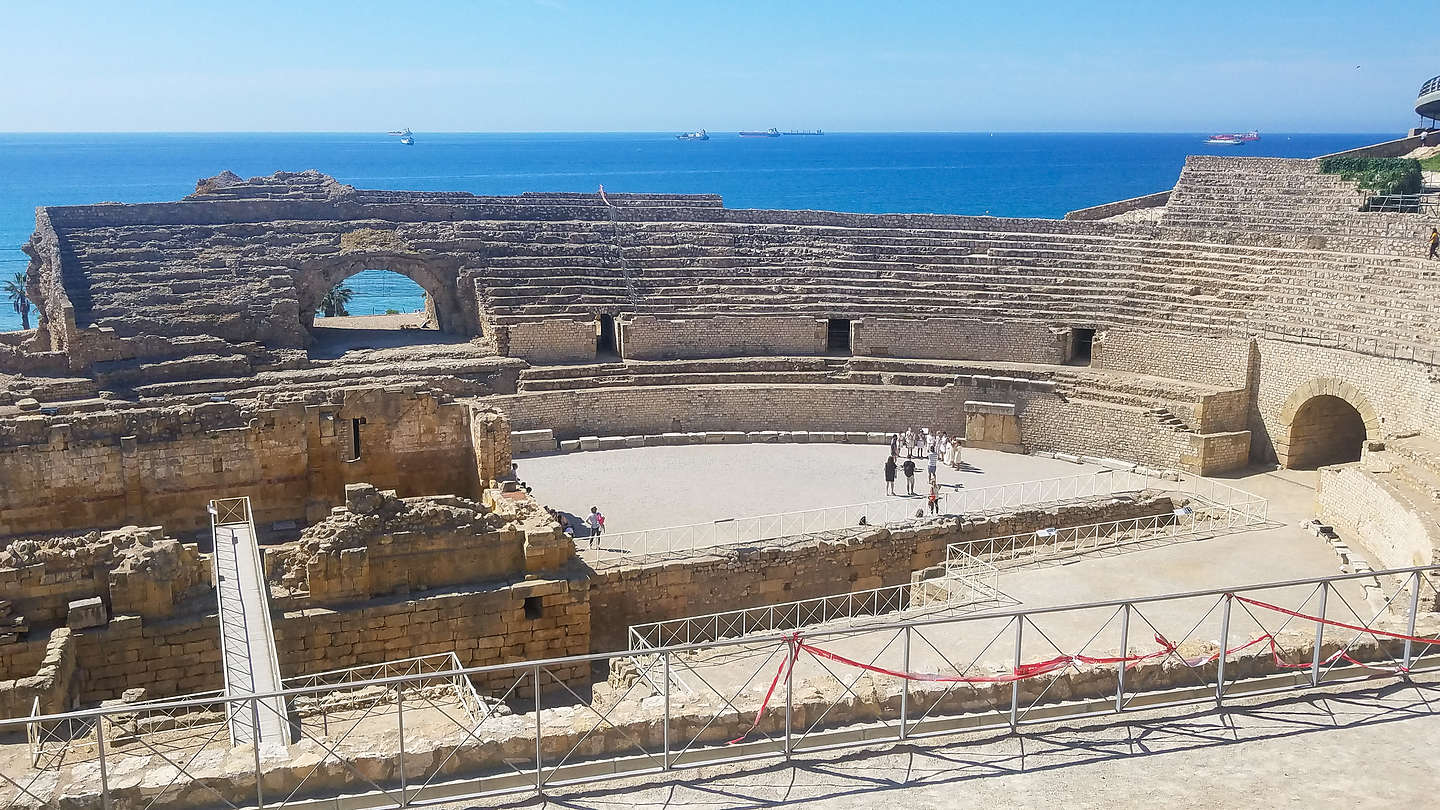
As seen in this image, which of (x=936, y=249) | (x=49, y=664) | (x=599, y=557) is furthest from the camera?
(x=936, y=249)

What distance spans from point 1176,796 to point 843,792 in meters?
2.40

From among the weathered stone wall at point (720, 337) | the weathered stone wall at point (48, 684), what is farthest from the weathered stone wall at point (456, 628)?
the weathered stone wall at point (720, 337)

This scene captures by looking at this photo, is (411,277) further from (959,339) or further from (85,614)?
(85,614)

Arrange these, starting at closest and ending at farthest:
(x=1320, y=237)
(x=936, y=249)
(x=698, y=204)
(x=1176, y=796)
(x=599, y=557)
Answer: (x=1176, y=796) → (x=599, y=557) → (x=1320, y=237) → (x=936, y=249) → (x=698, y=204)

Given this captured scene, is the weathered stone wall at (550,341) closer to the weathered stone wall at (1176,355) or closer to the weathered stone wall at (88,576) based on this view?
the weathered stone wall at (1176,355)

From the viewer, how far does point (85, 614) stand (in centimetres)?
1341

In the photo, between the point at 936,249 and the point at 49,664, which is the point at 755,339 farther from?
the point at 49,664

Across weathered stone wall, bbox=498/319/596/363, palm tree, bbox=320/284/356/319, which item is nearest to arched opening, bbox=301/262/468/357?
weathered stone wall, bbox=498/319/596/363

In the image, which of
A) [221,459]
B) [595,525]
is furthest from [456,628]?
[221,459]

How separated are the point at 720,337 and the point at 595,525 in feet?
32.1

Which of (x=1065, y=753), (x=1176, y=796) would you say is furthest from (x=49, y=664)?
(x=1176, y=796)

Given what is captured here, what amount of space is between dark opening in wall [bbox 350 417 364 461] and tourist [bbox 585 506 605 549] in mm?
3951

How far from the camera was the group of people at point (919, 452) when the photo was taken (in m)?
21.0

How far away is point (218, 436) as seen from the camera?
1784cm
